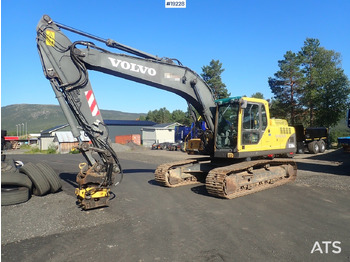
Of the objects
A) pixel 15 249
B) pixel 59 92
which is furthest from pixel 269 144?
pixel 15 249

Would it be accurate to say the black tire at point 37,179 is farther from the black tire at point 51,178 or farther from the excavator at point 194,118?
the excavator at point 194,118

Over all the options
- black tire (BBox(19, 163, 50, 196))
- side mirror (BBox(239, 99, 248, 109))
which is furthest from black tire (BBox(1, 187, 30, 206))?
side mirror (BBox(239, 99, 248, 109))

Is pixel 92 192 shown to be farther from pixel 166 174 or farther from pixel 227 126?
pixel 227 126

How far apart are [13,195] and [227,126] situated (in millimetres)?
6761

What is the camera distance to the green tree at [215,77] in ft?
155

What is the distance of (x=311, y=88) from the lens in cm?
3325

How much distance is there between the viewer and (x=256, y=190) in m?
8.90

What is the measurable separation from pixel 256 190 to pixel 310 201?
1710 mm

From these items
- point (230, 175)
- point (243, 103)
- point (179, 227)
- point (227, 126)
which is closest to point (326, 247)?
point (179, 227)

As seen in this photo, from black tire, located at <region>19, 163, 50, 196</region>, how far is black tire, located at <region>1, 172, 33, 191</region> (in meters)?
0.13

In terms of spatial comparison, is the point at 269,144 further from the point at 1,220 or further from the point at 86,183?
the point at 1,220

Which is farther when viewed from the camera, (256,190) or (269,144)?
(269,144)

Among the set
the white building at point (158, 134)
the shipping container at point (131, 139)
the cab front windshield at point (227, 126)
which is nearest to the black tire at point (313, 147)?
the cab front windshield at point (227, 126)

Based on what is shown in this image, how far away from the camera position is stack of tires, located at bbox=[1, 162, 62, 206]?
24.9 feet
